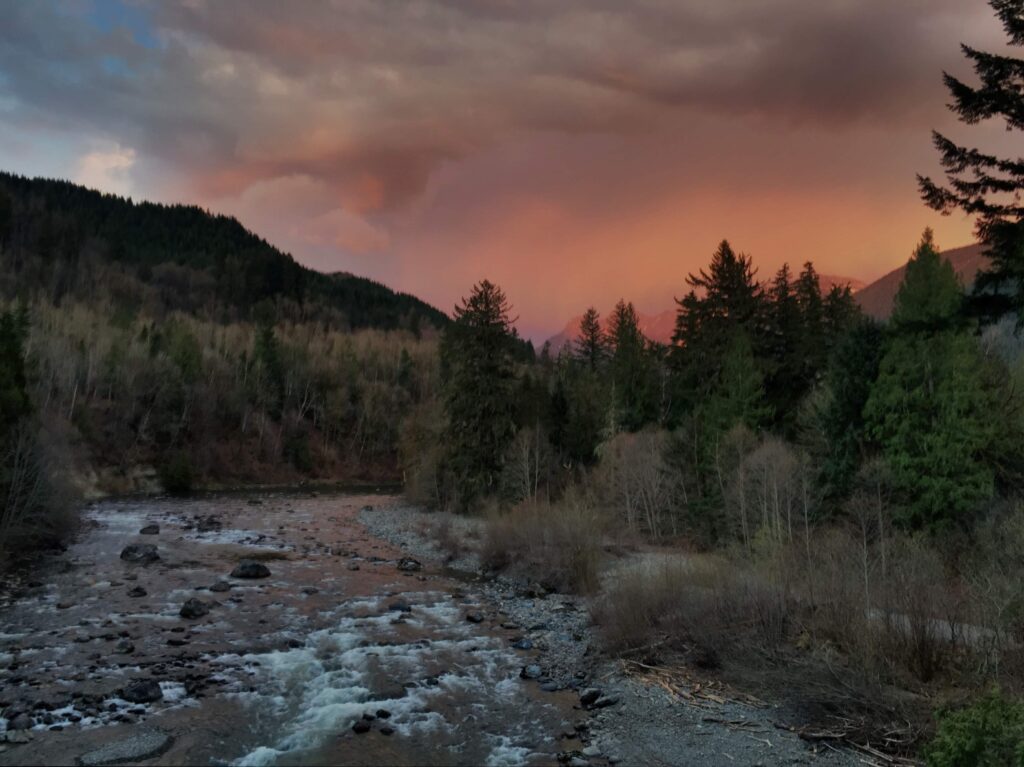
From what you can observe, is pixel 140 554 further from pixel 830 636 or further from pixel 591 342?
pixel 591 342

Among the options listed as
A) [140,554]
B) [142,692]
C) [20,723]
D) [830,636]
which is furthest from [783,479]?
[140,554]

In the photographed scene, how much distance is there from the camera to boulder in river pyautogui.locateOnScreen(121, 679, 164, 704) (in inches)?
594

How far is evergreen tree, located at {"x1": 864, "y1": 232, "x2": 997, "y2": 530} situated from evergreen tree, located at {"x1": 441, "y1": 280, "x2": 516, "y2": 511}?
96.2 ft

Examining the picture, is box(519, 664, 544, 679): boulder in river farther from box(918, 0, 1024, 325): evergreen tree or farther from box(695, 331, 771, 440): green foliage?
box(695, 331, 771, 440): green foliage

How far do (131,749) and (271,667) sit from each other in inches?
229

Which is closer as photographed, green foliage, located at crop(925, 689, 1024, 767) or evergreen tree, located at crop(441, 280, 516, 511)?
green foliage, located at crop(925, 689, 1024, 767)

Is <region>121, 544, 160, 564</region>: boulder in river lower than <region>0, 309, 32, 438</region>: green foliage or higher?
lower

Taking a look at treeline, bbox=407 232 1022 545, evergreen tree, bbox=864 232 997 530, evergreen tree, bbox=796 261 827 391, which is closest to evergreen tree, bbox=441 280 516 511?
treeline, bbox=407 232 1022 545

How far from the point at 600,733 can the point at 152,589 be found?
21.1m

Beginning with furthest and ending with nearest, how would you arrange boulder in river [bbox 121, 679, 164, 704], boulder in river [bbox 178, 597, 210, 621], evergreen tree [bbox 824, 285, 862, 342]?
evergreen tree [bbox 824, 285, 862, 342], boulder in river [bbox 178, 597, 210, 621], boulder in river [bbox 121, 679, 164, 704]

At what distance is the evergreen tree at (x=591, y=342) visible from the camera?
4072 inches

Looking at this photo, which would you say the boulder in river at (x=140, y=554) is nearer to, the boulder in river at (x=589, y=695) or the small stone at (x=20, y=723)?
the small stone at (x=20, y=723)

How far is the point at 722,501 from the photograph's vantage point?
42.0 m

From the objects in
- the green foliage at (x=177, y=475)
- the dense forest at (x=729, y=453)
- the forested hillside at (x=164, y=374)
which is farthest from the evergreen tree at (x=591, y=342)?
the green foliage at (x=177, y=475)
